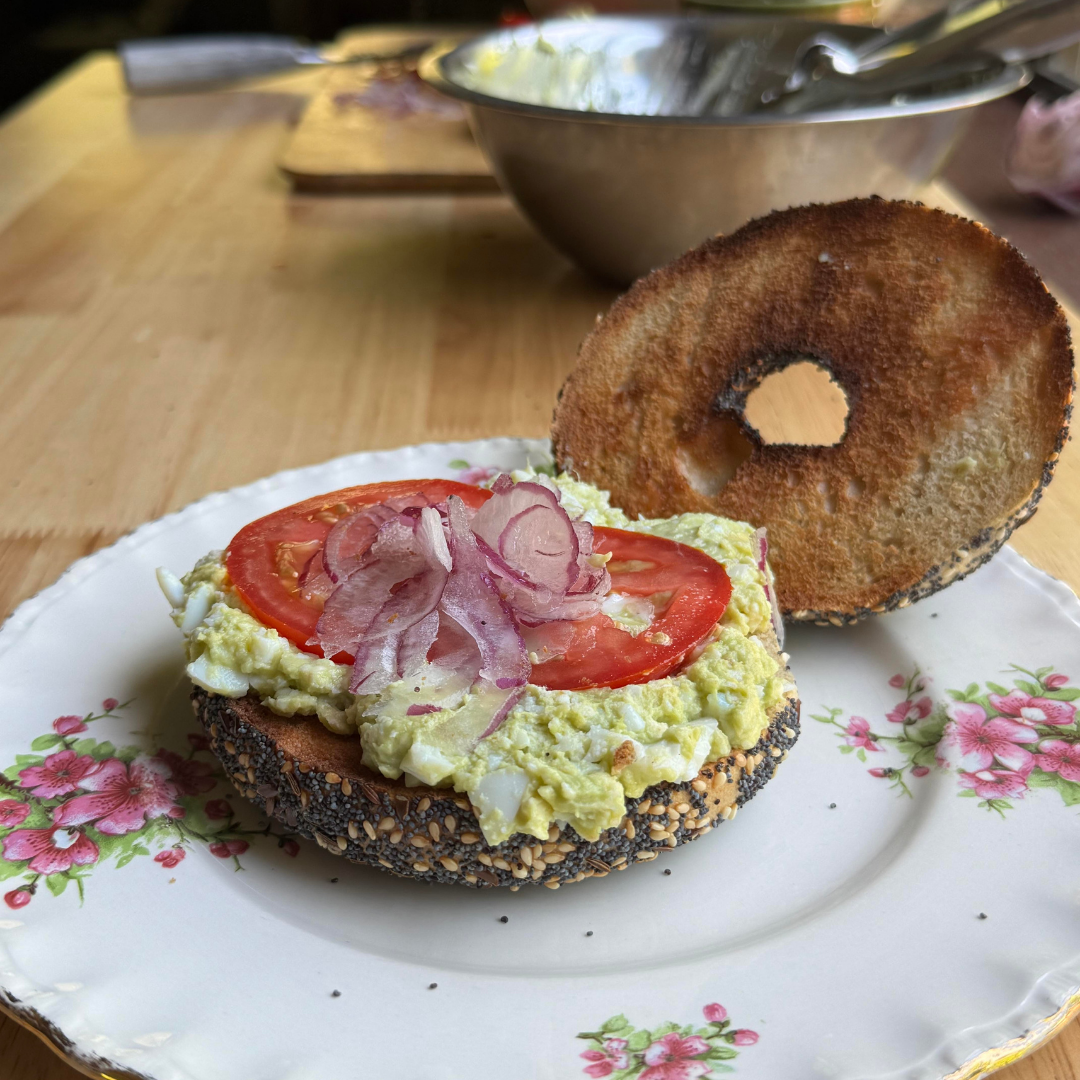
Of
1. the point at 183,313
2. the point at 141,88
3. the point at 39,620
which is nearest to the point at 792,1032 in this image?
the point at 39,620

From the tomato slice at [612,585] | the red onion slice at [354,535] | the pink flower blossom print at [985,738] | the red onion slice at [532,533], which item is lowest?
the pink flower blossom print at [985,738]

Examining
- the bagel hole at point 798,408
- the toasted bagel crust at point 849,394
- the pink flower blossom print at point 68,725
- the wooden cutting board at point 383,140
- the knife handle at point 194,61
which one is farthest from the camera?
the knife handle at point 194,61

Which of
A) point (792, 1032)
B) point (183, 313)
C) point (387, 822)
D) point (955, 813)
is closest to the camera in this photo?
point (792, 1032)

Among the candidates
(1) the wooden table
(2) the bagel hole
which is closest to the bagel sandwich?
(1) the wooden table

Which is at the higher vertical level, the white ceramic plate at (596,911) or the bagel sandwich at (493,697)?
the bagel sandwich at (493,697)

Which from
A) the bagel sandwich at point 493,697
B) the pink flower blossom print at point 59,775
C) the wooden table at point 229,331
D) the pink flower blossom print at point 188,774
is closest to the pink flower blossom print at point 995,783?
the bagel sandwich at point 493,697

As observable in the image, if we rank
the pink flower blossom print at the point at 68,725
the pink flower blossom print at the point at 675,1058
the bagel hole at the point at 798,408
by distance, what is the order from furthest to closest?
the bagel hole at the point at 798,408 → the pink flower blossom print at the point at 68,725 → the pink flower blossom print at the point at 675,1058

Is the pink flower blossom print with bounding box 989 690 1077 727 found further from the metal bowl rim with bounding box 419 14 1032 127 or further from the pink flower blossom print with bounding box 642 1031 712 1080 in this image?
the metal bowl rim with bounding box 419 14 1032 127

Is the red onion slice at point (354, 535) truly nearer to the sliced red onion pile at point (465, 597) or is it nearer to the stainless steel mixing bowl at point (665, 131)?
the sliced red onion pile at point (465, 597)

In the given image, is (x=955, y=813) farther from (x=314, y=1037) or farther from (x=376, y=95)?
(x=376, y=95)
